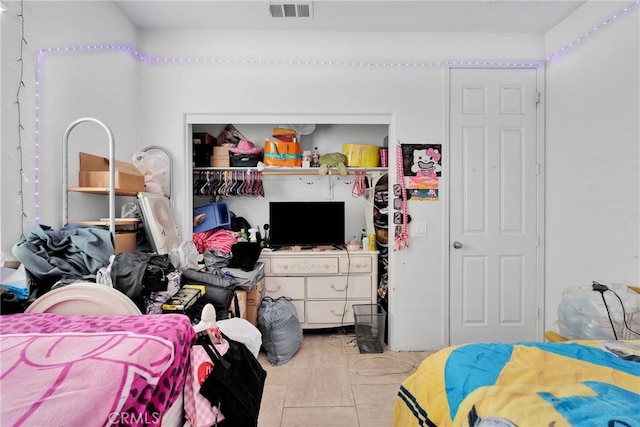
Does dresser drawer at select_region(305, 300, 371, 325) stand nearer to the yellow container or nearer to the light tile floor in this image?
the light tile floor

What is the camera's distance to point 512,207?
280 centimetres

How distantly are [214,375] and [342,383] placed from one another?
1.53m

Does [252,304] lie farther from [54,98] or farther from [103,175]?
[54,98]

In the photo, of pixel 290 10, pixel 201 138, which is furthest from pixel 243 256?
pixel 290 10

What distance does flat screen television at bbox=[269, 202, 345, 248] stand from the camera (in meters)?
3.18

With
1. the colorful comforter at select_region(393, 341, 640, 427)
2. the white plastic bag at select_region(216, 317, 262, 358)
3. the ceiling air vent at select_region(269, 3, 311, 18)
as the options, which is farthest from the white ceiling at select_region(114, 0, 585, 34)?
the colorful comforter at select_region(393, 341, 640, 427)

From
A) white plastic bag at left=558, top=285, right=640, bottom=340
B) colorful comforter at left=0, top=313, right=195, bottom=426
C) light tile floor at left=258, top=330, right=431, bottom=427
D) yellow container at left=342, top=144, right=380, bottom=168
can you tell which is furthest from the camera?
yellow container at left=342, top=144, right=380, bottom=168

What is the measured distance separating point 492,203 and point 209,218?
8.72 ft

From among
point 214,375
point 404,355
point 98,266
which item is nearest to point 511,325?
point 404,355

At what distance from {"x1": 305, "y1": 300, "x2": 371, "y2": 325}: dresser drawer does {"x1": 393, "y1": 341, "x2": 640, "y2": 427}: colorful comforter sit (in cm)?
161

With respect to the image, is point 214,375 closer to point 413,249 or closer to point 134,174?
point 134,174

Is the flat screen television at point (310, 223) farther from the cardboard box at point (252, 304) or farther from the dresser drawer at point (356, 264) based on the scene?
the cardboard box at point (252, 304)

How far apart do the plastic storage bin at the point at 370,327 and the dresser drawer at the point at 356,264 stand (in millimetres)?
348

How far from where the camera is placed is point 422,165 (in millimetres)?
2787
